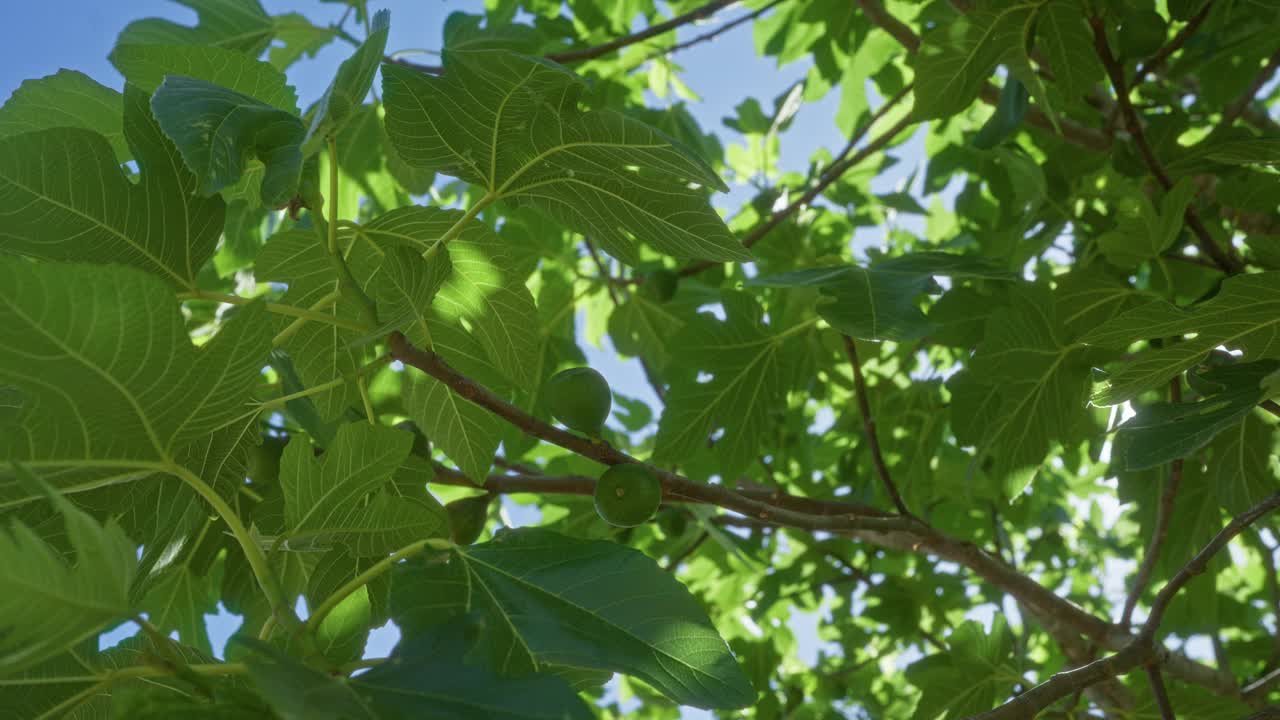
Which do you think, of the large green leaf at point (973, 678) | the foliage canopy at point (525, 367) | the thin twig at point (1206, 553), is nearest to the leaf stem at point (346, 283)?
the foliage canopy at point (525, 367)

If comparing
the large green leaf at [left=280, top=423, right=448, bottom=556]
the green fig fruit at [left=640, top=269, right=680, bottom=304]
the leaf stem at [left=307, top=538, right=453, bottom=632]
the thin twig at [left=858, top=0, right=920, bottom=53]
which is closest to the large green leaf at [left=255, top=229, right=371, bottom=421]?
the large green leaf at [left=280, top=423, right=448, bottom=556]

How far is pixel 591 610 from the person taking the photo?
106cm

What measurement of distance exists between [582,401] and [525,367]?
0.24 meters

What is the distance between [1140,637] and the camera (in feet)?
4.83

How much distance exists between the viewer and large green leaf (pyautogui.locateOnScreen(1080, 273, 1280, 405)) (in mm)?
1390

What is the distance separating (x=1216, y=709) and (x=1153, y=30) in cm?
146

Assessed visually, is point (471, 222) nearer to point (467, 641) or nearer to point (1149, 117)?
point (467, 641)

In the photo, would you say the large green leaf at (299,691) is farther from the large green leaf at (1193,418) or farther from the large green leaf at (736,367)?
the large green leaf at (736,367)

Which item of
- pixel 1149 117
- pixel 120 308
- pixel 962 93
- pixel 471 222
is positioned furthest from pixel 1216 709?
pixel 120 308

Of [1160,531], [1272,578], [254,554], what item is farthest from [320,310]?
[1272,578]

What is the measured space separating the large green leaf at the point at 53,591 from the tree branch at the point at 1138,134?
200 cm

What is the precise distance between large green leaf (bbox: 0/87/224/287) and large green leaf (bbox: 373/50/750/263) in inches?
11.6

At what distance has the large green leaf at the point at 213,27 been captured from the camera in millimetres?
2326

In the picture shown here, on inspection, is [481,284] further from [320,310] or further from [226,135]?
[226,135]
